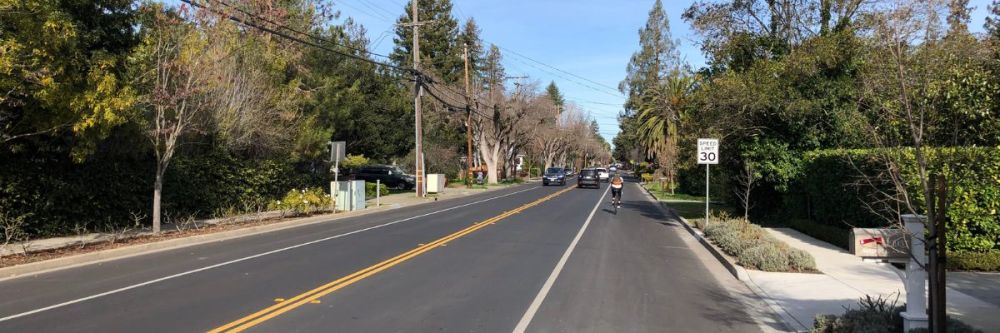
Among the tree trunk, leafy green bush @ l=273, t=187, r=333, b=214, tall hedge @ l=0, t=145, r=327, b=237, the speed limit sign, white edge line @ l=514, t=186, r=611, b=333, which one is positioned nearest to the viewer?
white edge line @ l=514, t=186, r=611, b=333

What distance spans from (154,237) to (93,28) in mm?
4967

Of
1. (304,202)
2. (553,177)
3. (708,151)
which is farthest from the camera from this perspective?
(553,177)

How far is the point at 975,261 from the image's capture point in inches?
394

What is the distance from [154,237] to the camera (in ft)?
48.4

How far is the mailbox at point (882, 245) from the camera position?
562 centimetres

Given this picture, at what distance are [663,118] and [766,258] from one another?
4204 cm

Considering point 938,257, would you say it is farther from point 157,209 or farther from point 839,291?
point 157,209

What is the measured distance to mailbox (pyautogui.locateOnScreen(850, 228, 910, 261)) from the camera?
562 cm

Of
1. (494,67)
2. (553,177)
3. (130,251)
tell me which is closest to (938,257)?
(130,251)

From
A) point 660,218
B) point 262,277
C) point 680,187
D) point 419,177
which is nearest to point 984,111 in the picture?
point 262,277

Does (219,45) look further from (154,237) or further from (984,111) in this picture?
(984,111)

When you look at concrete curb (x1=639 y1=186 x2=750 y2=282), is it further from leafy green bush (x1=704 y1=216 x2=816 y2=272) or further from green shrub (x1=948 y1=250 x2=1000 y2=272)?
green shrub (x1=948 y1=250 x2=1000 y2=272)

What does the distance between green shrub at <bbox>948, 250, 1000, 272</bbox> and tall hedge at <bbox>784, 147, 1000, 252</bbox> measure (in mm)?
217

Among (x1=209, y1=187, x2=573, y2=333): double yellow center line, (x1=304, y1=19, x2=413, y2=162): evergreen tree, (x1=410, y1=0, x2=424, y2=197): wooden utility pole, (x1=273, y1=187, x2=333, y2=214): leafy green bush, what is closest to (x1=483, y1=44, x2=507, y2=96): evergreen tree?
(x1=304, y1=19, x2=413, y2=162): evergreen tree
